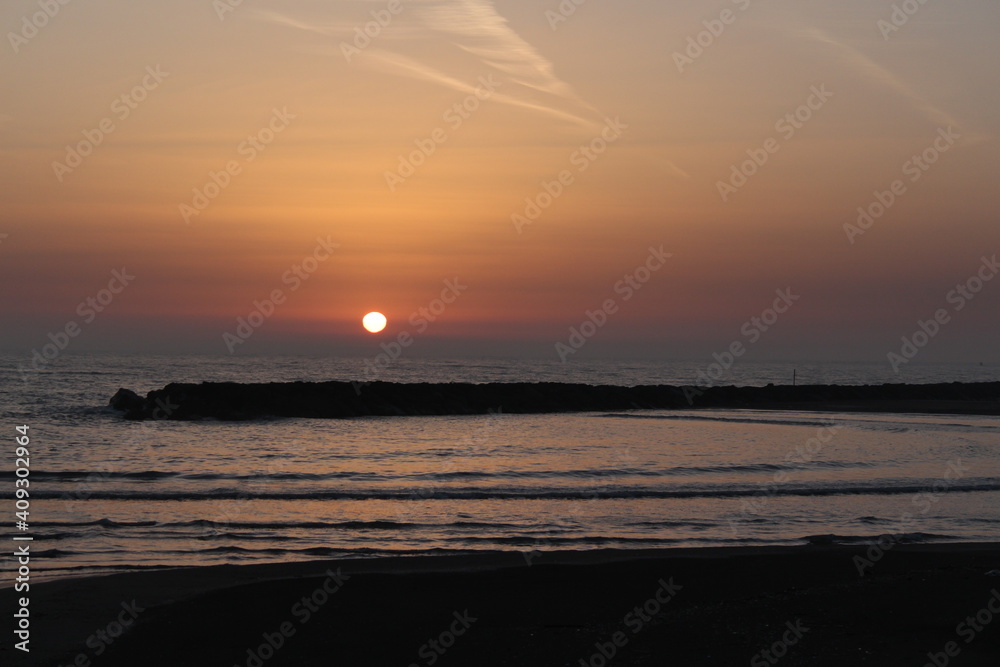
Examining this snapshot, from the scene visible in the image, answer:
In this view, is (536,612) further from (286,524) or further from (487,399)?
(487,399)

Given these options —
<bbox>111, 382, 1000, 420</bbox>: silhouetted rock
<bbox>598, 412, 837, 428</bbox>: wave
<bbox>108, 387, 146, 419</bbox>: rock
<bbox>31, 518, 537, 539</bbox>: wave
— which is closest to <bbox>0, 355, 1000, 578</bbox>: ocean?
<bbox>31, 518, 537, 539</bbox>: wave

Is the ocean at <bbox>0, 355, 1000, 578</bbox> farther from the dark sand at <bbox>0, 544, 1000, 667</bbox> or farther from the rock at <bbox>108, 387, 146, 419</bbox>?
the dark sand at <bbox>0, 544, 1000, 667</bbox>

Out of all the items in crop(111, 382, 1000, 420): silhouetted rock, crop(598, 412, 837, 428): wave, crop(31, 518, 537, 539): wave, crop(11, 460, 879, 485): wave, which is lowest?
crop(31, 518, 537, 539): wave

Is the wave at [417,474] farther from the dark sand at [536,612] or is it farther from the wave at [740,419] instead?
the wave at [740,419]

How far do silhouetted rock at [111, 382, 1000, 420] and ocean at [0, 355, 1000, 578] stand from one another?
2929 millimetres

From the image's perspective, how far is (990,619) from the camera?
26.5 ft

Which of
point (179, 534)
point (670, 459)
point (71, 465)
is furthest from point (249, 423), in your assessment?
point (179, 534)

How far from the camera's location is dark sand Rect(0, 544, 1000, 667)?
25.6 feet

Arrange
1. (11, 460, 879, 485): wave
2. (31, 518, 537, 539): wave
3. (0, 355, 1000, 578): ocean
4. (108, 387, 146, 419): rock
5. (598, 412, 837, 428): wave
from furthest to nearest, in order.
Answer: (598, 412, 837, 428): wave, (108, 387, 146, 419): rock, (11, 460, 879, 485): wave, (31, 518, 537, 539): wave, (0, 355, 1000, 578): ocean

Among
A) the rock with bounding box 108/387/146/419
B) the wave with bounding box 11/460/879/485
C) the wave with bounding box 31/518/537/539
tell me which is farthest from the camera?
the rock with bounding box 108/387/146/419

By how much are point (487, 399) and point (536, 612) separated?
38.9 metres

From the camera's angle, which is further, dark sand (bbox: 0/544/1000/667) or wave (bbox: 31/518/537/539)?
wave (bbox: 31/518/537/539)

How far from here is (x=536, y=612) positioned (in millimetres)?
10094

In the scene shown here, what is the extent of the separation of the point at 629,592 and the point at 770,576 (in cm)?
226
